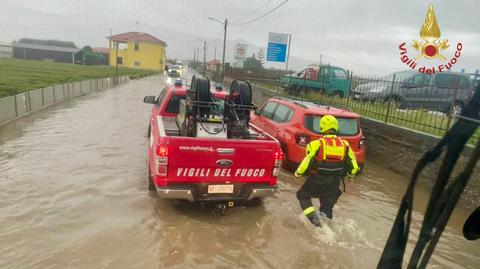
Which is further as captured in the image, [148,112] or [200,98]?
[148,112]

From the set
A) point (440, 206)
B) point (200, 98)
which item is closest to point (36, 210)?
point (200, 98)

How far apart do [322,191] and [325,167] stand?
1.30 feet

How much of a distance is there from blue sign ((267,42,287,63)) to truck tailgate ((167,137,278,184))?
61.2 ft

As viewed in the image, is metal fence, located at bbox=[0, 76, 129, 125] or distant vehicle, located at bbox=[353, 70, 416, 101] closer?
metal fence, located at bbox=[0, 76, 129, 125]

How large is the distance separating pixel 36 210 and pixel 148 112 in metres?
12.1

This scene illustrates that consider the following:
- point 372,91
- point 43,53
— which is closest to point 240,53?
point 372,91

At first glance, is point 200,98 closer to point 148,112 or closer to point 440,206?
point 440,206

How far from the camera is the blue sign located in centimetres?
2352

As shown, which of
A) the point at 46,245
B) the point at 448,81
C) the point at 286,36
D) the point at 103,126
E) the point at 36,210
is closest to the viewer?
the point at 46,245

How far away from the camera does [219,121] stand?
6438mm

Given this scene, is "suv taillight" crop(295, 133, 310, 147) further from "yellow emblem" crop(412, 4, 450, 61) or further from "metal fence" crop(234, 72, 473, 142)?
"yellow emblem" crop(412, 4, 450, 61)

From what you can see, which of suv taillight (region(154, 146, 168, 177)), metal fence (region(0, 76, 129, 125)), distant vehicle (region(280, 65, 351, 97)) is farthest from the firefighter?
distant vehicle (region(280, 65, 351, 97))

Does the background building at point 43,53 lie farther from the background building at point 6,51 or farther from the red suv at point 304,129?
the red suv at point 304,129

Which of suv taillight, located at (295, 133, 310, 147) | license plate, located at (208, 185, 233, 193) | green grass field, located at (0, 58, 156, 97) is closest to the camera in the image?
license plate, located at (208, 185, 233, 193)
